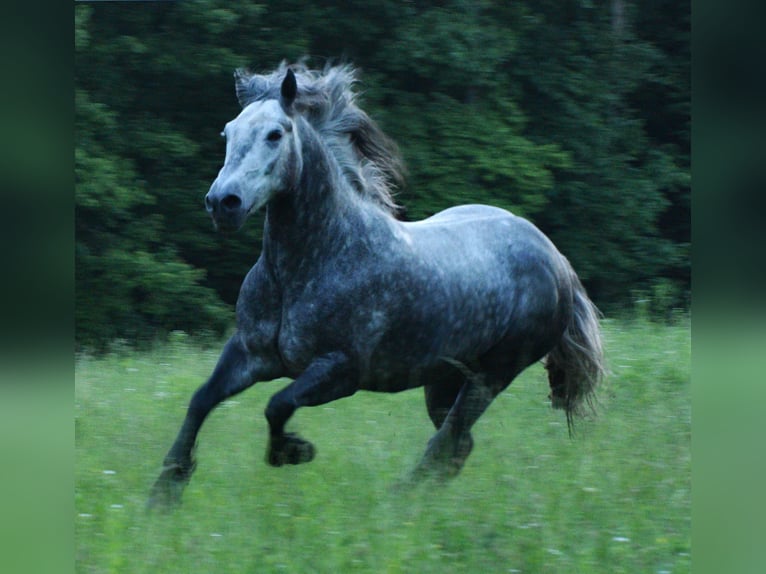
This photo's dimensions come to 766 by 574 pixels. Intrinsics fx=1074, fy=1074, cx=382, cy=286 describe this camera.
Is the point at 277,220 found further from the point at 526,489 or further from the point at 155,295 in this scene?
the point at 155,295

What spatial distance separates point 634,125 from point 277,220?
30.4ft

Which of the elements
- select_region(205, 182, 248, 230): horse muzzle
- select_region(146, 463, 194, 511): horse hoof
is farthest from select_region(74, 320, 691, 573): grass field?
select_region(205, 182, 248, 230): horse muzzle

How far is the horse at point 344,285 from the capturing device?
484cm

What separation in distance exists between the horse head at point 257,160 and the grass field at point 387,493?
4.22ft

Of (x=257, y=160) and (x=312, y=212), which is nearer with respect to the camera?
(x=257, y=160)

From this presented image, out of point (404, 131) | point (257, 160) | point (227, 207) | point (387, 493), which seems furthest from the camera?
point (404, 131)

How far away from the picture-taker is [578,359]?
19.8 feet

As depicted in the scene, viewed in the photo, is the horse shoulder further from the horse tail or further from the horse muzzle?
the horse tail

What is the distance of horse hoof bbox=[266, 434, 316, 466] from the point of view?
4.84 m

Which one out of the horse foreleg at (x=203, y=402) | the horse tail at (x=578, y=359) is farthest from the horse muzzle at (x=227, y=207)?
the horse tail at (x=578, y=359)

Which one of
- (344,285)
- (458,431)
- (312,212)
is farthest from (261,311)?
(458,431)

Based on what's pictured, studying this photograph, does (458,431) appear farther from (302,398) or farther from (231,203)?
(231,203)

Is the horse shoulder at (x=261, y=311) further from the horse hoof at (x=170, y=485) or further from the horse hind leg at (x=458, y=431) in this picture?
the horse hind leg at (x=458, y=431)

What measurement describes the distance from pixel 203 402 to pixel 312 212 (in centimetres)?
103
